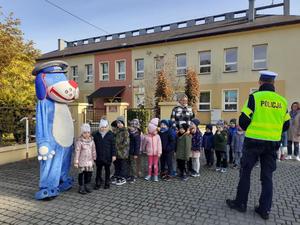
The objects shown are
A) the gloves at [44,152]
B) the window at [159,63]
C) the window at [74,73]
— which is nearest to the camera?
the gloves at [44,152]

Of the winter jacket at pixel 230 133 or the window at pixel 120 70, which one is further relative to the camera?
the window at pixel 120 70

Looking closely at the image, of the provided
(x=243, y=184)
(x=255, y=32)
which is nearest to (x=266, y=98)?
(x=243, y=184)

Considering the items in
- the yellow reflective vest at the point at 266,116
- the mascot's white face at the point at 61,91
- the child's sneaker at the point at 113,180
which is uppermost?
the mascot's white face at the point at 61,91

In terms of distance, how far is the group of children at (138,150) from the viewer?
5098 mm

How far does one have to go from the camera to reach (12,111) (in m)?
8.48

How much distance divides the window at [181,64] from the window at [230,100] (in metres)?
4.05

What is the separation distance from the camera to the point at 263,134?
156 inches

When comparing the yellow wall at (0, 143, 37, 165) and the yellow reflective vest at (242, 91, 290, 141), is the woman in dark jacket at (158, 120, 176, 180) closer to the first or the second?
the yellow reflective vest at (242, 91, 290, 141)

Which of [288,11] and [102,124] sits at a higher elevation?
[288,11]

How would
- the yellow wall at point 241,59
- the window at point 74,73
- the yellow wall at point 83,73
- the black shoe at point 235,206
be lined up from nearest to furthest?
the black shoe at point 235,206 < the yellow wall at point 241,59 < the yellow wall at point 83,73 < the window at point 74,73

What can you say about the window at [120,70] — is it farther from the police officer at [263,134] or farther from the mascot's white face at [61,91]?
the police officer at [263,134]

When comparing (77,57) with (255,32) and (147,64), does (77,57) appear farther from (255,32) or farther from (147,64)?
(255,32)

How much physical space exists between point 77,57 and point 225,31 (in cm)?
1581

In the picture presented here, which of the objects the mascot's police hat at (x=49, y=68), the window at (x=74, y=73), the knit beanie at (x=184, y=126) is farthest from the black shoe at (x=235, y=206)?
the window at (x=74, y=73)
